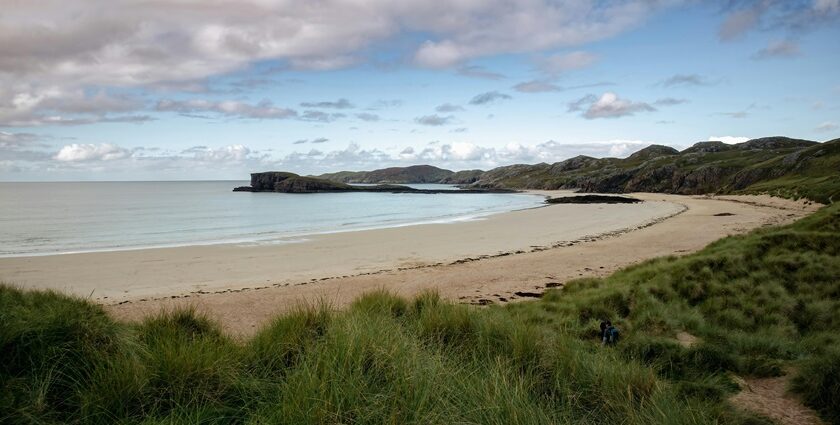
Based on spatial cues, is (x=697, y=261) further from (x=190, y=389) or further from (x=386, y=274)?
(x=190, y=389)

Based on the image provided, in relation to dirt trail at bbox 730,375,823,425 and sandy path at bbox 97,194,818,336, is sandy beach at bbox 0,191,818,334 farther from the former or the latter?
dirt trail at bbox 730,375,823,425

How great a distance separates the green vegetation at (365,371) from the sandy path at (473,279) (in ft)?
15.5

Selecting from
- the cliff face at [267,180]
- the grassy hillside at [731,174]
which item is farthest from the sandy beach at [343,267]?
the cliff face at [267,180]

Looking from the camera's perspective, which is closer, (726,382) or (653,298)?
(726,382)

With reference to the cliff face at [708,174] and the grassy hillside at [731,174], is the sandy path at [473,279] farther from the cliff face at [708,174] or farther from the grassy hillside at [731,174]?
the grassy hillside at [731,174]

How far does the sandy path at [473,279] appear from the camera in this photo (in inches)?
645

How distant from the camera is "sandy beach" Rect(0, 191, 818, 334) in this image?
18.1 meters

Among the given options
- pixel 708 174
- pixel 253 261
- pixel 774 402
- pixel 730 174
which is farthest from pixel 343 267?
pixel 708 174

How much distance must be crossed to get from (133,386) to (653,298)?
12045mm

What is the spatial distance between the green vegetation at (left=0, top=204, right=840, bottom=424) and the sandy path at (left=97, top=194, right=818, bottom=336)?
15.5 ft

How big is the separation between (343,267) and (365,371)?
69.5 feet

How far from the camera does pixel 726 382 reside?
6980 mm

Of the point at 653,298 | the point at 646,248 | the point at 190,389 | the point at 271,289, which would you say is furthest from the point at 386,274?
the point at 190,389

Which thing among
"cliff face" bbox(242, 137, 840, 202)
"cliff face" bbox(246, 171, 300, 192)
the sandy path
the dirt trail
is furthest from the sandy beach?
"cliff face" bbox(246, 171, 300, 192)
